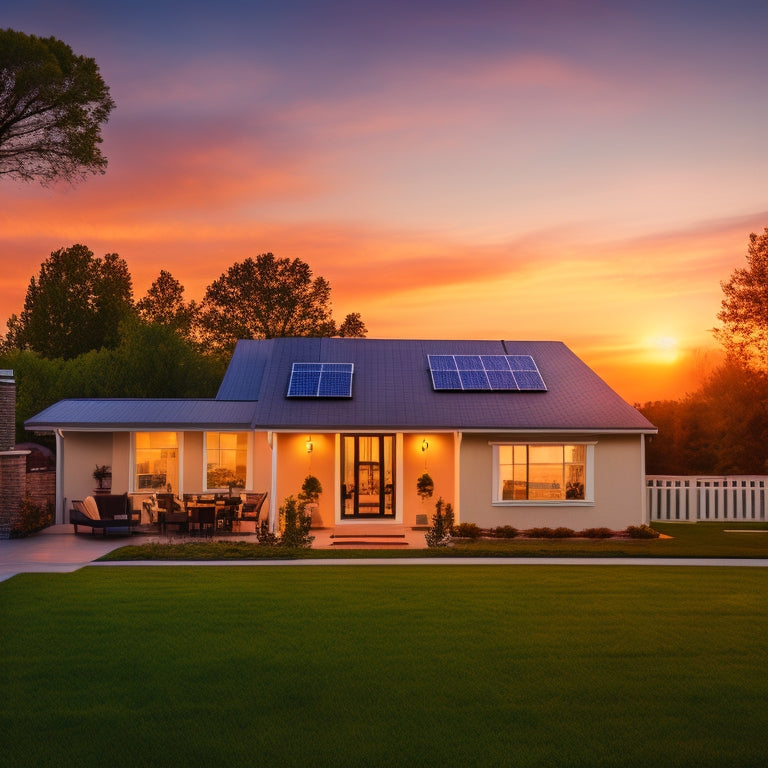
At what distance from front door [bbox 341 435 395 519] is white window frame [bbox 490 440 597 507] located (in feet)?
9.13

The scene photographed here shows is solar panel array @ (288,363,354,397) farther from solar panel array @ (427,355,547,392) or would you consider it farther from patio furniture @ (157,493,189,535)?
patio furniture @ (157,493,189,535)

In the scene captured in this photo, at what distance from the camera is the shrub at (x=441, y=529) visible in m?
18.3

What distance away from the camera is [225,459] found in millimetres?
21516

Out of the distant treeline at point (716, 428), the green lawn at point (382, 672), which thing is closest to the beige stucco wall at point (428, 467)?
the green lawn at point (382, 672)

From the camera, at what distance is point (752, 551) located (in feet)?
56.1

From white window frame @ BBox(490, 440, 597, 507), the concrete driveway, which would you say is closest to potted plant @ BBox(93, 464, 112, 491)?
the concrete driveway

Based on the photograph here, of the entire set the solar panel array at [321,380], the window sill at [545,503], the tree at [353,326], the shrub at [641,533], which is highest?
the tree at [353,326]

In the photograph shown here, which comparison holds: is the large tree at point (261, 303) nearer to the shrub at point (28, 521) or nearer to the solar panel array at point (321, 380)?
the solar panel array at point (321, 380)

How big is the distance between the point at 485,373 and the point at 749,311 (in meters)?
10.9

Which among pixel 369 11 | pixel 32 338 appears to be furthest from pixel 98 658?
pixel 32 338

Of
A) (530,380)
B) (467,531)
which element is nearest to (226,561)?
(467,531)

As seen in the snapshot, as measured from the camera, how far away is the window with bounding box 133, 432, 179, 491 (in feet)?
70.8

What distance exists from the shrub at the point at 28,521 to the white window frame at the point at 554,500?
11.3m

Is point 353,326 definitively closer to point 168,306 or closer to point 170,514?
point 168,306
